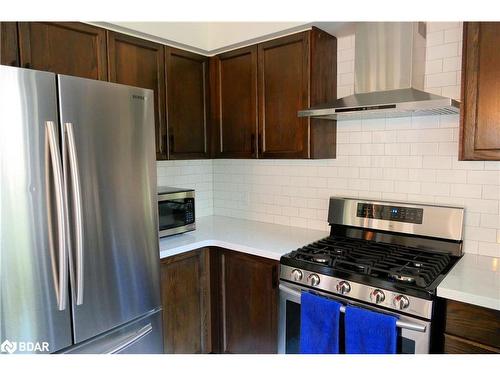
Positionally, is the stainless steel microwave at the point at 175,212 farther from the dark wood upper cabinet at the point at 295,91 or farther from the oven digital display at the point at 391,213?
the oven digital display at the point at 391,213

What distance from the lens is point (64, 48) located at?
1855 mm

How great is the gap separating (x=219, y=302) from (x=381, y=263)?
110 cm

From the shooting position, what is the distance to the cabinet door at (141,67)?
6.82ft

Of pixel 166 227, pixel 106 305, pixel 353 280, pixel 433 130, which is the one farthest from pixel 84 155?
pixel 433 130

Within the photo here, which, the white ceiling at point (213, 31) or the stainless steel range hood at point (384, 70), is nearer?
the stainless steel range hood at point (384, 70)

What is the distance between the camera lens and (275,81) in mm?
2297

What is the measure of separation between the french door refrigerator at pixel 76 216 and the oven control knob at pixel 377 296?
1044mm

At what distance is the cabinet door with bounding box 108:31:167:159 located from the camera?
208 cm

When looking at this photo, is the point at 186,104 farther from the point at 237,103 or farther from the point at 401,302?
the point at 401,302

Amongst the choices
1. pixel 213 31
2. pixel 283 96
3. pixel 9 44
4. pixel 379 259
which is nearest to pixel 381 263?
pixel 379 259

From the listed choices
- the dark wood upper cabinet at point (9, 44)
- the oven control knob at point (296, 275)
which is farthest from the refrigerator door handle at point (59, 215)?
the oven control knob at point (296, 275)

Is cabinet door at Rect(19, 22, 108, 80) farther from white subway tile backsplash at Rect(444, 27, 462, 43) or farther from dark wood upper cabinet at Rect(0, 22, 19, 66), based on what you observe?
white subway tile backsplash at Rect(444, 27, 462, 43)

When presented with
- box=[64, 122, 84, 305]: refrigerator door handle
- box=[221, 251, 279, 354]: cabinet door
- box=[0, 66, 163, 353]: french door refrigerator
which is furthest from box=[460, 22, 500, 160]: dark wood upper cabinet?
box=[64, 122, 84, 305]: refrigerator door handle

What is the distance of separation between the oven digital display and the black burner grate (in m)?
0.16
